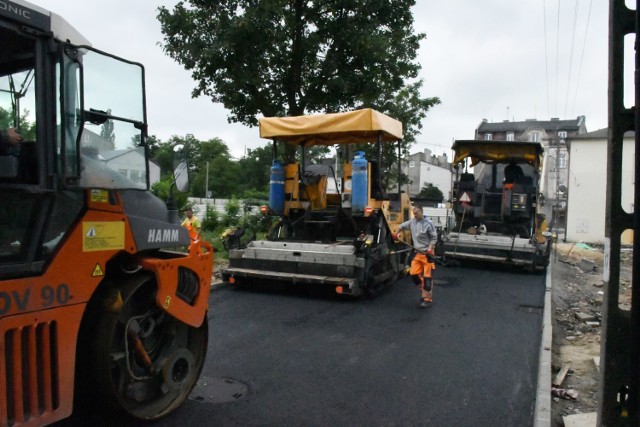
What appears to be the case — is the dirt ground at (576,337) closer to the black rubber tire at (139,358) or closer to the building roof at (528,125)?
the black rubber tire at (139,358)

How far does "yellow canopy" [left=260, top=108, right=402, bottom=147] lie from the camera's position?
865 centimetres

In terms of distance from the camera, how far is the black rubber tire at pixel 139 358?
3.31m

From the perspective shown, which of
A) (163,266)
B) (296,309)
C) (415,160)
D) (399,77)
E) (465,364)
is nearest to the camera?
(163,266)

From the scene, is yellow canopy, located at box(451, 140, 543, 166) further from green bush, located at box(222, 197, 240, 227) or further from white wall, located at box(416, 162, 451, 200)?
white wall, located at box(416, 162, 451, 200)

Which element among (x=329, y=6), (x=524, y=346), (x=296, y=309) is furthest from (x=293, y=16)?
(x=524, y=346)

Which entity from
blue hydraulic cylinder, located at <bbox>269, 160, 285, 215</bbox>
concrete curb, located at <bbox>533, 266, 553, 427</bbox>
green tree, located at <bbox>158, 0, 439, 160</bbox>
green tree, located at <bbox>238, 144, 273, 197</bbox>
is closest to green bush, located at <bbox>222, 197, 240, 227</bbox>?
green tree, located at <bbox>158, 0, 439, 160</bbox>

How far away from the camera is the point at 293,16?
1222cm

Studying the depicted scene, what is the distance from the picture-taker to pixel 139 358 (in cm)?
369

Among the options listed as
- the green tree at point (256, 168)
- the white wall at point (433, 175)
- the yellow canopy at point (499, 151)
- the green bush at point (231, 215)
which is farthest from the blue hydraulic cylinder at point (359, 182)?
the white wall at point (433, 175)

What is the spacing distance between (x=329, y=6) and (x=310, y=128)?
4.69 meters

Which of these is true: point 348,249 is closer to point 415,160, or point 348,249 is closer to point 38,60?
point 38,60

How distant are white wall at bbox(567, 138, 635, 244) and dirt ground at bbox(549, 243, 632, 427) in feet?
60.9

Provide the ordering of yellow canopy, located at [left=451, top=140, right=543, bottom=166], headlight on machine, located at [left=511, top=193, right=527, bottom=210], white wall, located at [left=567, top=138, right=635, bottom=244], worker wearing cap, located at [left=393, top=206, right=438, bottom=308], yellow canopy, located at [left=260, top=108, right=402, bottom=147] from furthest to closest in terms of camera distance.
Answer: white wall, located at [left=567, top=138, right=635, bottom=244], yellow canopy, located at [left=451, top=140, right=543, bottom=166], headlight on machine, located at [left=511, top=193, right=527, bottom=210], yellow canopy, located at [left=260, top=108, right=402, bottom=147], worker wearing cap, located at [left=393, top=206, right=438, bottom=308]

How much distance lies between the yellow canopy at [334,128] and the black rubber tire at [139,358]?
5.17 m
